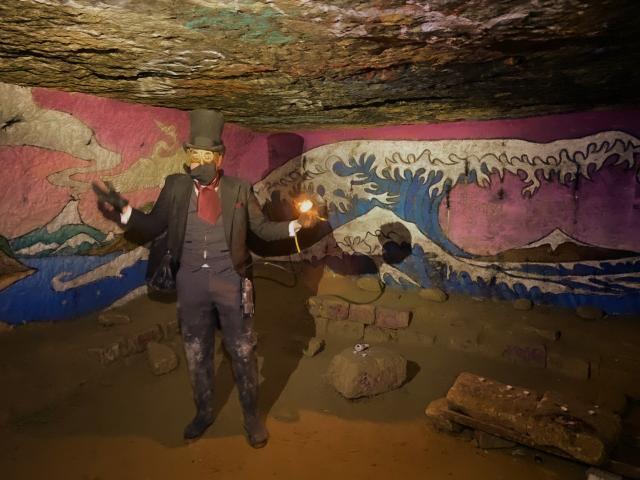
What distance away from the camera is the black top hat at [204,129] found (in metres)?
2.91

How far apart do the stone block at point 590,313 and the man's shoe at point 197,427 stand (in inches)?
196

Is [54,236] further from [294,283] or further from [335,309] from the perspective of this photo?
[335,309]

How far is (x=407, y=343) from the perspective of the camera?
5469 millimetres

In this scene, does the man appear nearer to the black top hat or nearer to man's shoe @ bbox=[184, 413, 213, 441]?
the black top hat

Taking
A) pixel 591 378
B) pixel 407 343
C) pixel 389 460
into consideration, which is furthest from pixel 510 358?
pixel 389 460

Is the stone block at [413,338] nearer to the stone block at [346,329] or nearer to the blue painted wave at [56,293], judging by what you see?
the stone block at [346,329]

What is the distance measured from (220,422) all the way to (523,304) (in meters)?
4.51

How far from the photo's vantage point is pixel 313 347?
5191 mm

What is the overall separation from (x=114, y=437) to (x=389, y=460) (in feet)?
7.86

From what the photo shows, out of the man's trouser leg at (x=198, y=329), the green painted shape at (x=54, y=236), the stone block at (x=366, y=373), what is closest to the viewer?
the man's trouser leg at (x=198, y=329)

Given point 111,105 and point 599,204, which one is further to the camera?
point 599,204

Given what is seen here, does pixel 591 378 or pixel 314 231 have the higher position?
pixel 314 231

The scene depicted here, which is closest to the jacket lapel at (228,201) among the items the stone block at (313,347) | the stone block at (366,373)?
the stone block at (366,373)

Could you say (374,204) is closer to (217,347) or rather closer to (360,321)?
(360,321)
